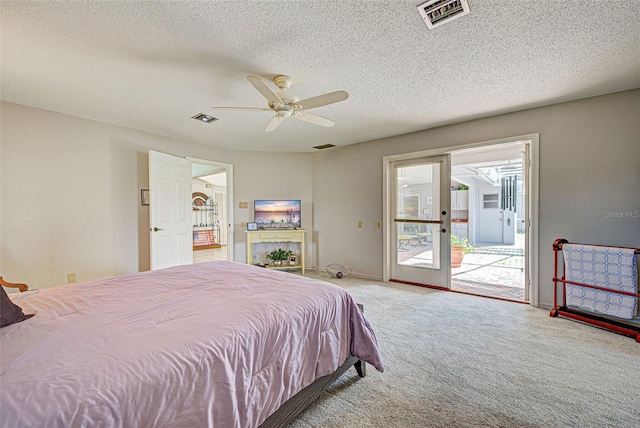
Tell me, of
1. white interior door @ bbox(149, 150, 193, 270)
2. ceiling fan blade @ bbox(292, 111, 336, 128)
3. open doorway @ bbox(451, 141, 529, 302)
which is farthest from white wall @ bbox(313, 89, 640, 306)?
white interior door @ bbox(149, 150, 193, 270)

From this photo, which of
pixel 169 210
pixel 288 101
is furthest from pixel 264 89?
pixel 169 210

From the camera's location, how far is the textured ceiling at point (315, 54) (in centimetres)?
164

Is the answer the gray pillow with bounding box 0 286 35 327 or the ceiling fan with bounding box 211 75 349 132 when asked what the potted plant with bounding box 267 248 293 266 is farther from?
the gray pillow with bounding box 0 286 35 327

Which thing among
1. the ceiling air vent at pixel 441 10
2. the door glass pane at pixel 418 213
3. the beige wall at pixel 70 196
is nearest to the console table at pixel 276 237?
the beige wall at pixel 70 196

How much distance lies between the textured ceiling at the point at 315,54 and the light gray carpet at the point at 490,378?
2.36 metres

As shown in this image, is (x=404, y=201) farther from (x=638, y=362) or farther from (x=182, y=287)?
(x=182, y=287)

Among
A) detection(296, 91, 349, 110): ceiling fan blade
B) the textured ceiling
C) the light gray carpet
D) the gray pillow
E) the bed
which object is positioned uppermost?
the textured ceiling

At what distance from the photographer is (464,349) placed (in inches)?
88.9

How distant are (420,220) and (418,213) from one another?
117 mm

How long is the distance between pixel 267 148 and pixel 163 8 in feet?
11.5

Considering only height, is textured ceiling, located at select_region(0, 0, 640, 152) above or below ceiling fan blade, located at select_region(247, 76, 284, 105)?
above

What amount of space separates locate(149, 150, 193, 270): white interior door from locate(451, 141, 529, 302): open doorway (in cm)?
424

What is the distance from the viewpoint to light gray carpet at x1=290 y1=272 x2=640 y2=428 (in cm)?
154

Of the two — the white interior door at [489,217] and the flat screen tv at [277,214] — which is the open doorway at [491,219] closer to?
the white interior door at [489,217]
